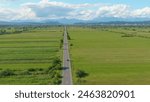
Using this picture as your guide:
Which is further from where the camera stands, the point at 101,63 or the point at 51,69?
the point at 101,63

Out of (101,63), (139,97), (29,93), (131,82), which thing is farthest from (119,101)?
(101,63)

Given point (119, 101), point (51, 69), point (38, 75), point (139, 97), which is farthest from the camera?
point (51, 69)

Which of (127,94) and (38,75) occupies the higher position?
(127,94)

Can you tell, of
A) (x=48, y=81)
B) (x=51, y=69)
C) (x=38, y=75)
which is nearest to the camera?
(x=48, y=81)

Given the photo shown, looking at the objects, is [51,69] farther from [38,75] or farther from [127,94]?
[127,94]

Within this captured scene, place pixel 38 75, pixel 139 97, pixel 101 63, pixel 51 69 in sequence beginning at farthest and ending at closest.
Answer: pixel 101 63 → pixel 51 69 → pixel 38 75 → pixel 139 97

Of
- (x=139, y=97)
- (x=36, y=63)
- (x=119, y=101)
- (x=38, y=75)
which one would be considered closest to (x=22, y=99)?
(x=119, y=101)

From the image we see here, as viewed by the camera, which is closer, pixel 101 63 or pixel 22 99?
pixel 22 99

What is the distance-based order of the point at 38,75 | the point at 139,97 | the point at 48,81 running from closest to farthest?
the point at 139,97, the point at 48,81, the point at 38,75

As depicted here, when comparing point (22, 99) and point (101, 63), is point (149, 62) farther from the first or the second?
point (22, 99)
